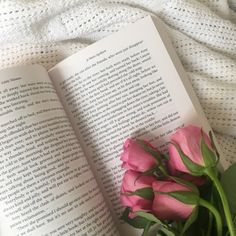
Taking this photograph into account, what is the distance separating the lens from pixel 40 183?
0.43 meters

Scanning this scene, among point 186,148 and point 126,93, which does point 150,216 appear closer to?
point 186,148

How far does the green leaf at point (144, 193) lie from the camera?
1.19 ft

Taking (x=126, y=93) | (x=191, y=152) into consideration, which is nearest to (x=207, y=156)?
(x=191, y=152)

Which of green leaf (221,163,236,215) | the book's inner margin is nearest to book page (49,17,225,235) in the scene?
the book's inner margin

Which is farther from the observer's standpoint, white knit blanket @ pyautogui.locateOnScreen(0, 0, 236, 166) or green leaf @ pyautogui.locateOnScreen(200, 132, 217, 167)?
white knit blanket @ pyautogui.locateOnScreen(0, 0, 236, 166)

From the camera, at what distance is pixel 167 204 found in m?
0.36

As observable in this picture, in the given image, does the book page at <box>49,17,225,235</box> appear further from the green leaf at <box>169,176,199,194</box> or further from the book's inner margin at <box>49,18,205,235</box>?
the green leaf at <box>169,176,199,194</box>

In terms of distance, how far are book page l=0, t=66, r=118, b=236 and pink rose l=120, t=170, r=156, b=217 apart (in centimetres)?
9

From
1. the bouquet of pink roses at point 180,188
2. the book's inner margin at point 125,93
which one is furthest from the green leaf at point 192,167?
the book's inner margin at point 125,93

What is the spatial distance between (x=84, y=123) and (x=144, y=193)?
0.53 feet

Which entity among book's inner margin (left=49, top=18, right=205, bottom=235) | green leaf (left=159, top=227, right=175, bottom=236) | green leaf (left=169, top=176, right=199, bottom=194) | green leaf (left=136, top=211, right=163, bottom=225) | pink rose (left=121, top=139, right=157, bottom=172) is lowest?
green leaf (left=159, top=227, right=175, bottom=236)

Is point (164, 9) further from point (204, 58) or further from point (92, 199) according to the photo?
point (92, 199)

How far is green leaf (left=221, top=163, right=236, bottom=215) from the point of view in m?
0.37

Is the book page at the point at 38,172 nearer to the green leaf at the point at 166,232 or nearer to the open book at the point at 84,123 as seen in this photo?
the open book at the point at 84,123
